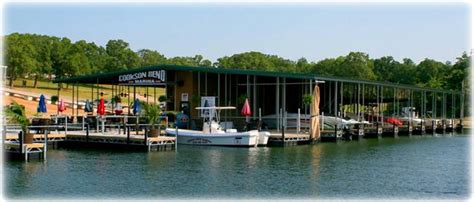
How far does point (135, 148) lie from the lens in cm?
3209

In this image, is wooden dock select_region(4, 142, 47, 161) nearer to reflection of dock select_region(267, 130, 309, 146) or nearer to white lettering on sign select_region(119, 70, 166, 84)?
reflection of dock select_region(267, 130, 309, 146)

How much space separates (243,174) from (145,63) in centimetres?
8006

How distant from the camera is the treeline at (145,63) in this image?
78562mm

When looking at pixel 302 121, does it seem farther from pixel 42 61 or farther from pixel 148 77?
pixel 42 61

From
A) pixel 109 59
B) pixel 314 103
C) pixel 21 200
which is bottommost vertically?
pixel 21 200

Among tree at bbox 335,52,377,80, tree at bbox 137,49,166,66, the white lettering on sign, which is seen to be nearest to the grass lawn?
tree at bbox 137,49,166,66

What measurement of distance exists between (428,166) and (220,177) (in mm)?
9330

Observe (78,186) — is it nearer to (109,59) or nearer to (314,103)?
(314,103)

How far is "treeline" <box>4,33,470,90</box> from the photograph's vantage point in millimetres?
78562

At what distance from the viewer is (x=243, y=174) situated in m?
23.4

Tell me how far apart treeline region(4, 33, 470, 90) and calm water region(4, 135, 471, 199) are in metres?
49.6

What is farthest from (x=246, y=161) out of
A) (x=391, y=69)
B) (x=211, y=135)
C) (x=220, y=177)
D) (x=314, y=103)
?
(x=391, y=69)

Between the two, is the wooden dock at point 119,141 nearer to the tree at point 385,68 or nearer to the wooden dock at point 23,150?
the wooden dock at point 23,150

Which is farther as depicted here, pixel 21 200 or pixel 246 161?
pixel 246 161
